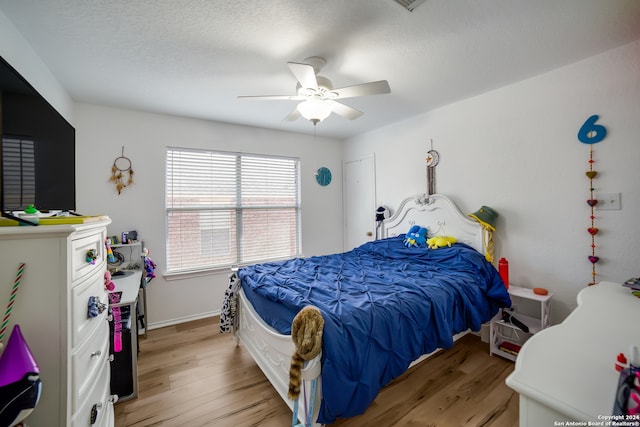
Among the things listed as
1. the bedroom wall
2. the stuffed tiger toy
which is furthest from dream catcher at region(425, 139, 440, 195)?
the stuffed tiger toy

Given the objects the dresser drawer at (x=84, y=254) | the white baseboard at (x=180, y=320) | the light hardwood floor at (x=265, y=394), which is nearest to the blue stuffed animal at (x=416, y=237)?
the light hardwood floor at (x=265, y=394)

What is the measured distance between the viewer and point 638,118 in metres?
1.94

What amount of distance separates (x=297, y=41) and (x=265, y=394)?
256 cm

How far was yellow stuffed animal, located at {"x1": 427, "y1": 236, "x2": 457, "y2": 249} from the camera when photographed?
2.86 meters

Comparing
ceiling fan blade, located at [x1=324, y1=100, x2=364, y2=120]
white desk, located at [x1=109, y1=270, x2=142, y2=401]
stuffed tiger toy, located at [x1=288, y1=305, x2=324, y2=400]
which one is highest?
ceiling fan blade, located at [x1=324, y1=100, x2=364, y2=120]

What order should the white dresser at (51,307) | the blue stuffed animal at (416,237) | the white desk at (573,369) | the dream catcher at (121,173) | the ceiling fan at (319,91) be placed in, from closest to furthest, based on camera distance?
the white desk at (573,369)
the white dresser at (51,307)
the ceiling fan at (319,91)
the dream catcher at (121,173)
the blue stuffed animal at (416,237)

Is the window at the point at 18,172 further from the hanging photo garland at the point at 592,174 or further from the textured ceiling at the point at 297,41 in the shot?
the hanging photo garland at the point at 592,174

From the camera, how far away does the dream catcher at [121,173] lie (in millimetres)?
2997

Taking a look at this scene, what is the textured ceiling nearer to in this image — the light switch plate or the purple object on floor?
the light switch plate

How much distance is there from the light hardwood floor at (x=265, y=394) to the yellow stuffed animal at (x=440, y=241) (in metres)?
1.00

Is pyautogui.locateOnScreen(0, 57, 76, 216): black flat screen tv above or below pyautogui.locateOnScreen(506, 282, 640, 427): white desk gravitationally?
above

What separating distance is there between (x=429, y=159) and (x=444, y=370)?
228 centimetres

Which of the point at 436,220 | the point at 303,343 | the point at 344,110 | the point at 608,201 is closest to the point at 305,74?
the point at 344,110

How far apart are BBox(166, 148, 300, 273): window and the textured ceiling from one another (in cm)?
103
